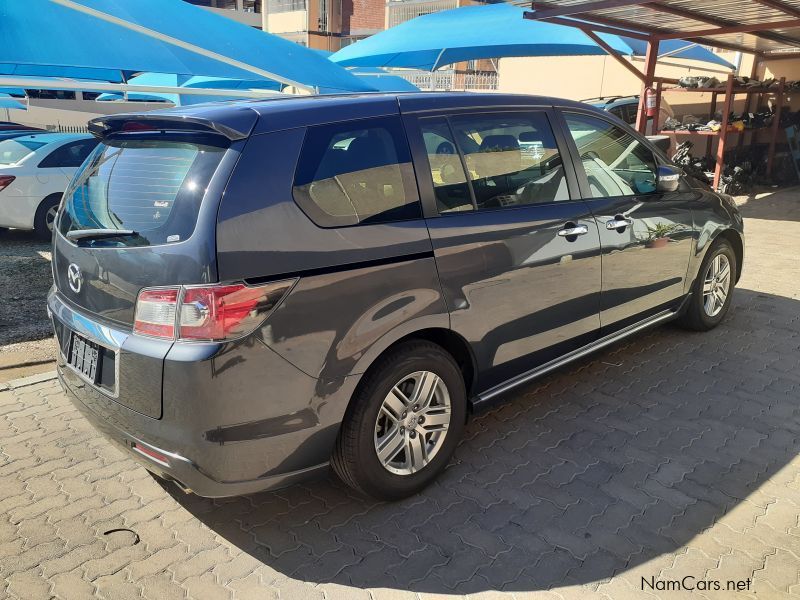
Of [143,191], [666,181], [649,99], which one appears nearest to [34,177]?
[143,191]

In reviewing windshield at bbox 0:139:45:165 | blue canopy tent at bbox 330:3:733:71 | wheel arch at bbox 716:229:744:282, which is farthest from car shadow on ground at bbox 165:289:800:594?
blue canopy tent at bbox 330:3:733:71

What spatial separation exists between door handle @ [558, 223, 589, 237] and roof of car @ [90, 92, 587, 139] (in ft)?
2.62

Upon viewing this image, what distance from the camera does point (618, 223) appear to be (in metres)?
3.90

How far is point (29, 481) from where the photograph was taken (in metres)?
3.26

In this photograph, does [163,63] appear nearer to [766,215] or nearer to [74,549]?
[74,549]

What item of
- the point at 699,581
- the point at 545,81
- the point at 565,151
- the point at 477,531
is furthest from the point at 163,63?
the point at 545,81

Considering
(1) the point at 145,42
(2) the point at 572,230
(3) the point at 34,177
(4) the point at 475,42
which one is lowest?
(3) the point at 34,177

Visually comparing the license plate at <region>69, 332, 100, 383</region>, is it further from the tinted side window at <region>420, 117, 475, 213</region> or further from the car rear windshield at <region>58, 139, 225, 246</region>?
the tinted side window at <region>420, 117, 475, 213</region>

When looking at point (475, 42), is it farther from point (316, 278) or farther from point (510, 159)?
point (316, 278)

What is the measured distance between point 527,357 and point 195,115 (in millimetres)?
2063

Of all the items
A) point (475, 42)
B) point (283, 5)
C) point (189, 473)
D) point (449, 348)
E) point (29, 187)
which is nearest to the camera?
point (189, 473)

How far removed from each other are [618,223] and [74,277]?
2.95 meters

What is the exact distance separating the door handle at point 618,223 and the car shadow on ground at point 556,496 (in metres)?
1.07

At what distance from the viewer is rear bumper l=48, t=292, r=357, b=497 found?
2.36m
